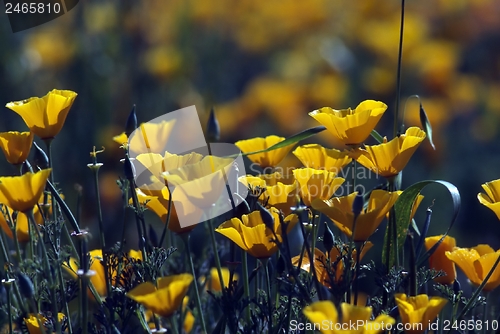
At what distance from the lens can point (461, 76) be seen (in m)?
2.89

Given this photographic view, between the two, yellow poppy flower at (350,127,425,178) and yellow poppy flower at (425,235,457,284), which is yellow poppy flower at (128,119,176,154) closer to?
yellow poppy flower at (350,127,425,178)

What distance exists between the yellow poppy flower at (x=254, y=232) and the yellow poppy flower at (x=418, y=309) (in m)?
0.17

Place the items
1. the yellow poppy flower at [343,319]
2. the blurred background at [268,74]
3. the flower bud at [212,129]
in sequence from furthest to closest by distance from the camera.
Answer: the blurred background at [268,74]
the flower bud at [212,129]
the yellow poppy flower at [343,319]

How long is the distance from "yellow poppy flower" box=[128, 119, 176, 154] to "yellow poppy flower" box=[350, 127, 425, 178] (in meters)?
0.29

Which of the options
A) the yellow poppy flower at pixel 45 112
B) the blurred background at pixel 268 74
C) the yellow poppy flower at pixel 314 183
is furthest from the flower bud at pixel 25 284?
the blurred background at pixel 268 74

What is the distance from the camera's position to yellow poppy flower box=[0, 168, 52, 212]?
767mm

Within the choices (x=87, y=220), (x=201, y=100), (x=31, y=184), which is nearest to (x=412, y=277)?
(x=31, y=184)

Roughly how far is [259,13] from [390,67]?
3.02 feet

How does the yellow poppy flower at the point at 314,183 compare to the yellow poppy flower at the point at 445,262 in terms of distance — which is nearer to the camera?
the yellow poppy flower at the point at 314,183

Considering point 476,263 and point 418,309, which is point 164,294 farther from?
point 476,263

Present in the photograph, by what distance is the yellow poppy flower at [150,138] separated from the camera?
3.25 ft

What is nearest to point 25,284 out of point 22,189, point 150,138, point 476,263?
point 22,189

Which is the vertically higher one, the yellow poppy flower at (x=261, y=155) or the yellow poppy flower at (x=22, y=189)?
the yellow poppy flower at (x=22, y=189)

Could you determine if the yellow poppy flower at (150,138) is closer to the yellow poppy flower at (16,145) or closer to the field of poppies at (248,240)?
the field of poppies at (248,240)
